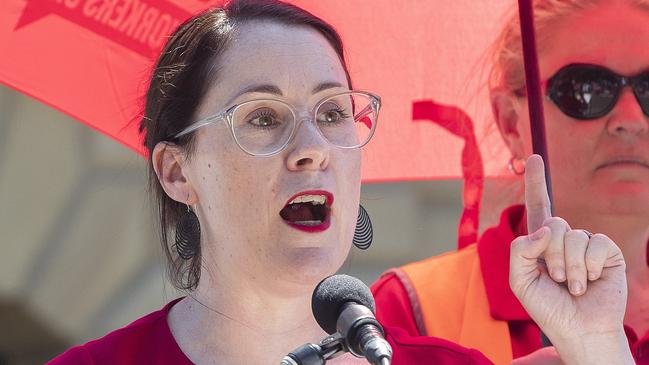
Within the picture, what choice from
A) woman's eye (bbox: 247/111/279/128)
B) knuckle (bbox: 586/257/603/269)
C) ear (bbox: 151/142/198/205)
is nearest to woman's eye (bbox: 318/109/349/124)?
woman's eye (bbox: 247/111/279/128)

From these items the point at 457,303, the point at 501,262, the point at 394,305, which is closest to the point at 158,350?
the point at 394,305

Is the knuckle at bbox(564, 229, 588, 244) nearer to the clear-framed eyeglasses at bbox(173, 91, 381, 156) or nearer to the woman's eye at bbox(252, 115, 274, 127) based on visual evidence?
the clear-framed eyeglasses at bbox(173, 91, 381, 156)

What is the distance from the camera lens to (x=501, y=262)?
14.2 ft

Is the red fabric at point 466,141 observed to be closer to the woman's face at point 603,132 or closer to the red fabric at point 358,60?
the red fabric at point 358,60

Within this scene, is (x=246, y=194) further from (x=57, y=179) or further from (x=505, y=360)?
(x=57, y=179)

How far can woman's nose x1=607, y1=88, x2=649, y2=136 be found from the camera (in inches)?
161

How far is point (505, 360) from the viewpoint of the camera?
4.06 metres

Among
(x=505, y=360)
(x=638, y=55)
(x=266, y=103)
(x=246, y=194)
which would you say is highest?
(x=638, y=55)

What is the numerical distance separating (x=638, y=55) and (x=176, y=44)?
1440mm

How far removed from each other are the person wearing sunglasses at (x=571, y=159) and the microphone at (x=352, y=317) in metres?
1.40

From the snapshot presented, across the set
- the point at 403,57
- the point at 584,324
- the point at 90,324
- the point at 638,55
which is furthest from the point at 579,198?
the point at 90,324

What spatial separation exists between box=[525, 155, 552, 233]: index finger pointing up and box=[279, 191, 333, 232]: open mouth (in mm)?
449

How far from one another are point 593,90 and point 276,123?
1244mm

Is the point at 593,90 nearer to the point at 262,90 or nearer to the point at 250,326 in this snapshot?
the point at 262,90
